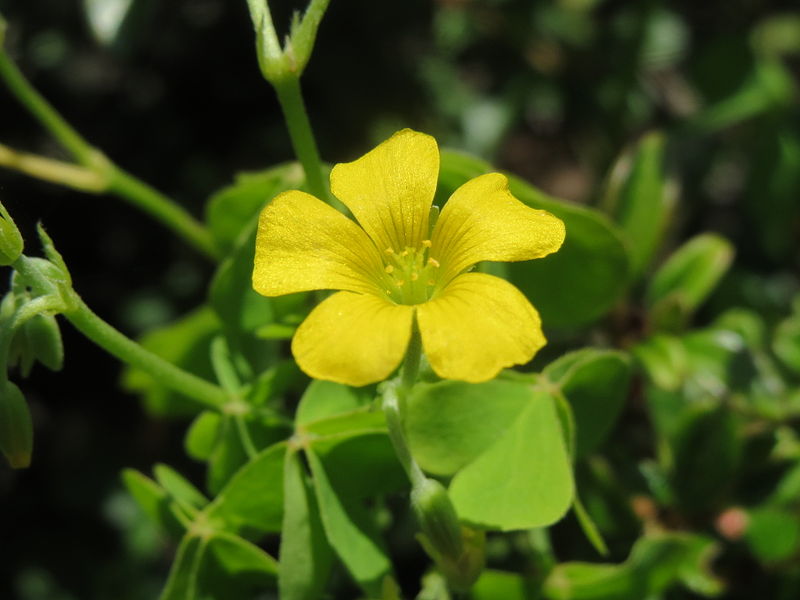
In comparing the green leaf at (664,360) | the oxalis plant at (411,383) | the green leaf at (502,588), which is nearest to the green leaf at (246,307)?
the oxalis plant at (411,383)

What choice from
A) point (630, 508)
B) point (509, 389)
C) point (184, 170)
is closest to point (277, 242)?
point (509, 389)

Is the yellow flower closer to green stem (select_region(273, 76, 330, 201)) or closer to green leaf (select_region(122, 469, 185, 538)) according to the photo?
green stem (select_region(273, 76, 330, 201))

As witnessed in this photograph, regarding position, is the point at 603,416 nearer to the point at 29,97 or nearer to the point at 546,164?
the point at 29,97

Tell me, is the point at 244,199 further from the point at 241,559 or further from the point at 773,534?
the point at 773,534

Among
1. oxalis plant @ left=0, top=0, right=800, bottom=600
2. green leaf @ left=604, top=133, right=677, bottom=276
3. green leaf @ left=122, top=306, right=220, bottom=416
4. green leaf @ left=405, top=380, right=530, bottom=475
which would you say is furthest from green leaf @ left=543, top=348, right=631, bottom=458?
green leaf @ left=122, top=306, right=220, bottom=416

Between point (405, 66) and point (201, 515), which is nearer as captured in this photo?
point (201, 515)

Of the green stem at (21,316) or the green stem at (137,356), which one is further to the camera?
the green stem at (137,356)

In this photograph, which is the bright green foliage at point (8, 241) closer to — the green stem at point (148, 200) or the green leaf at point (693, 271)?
the green stem at point (148, 200)
